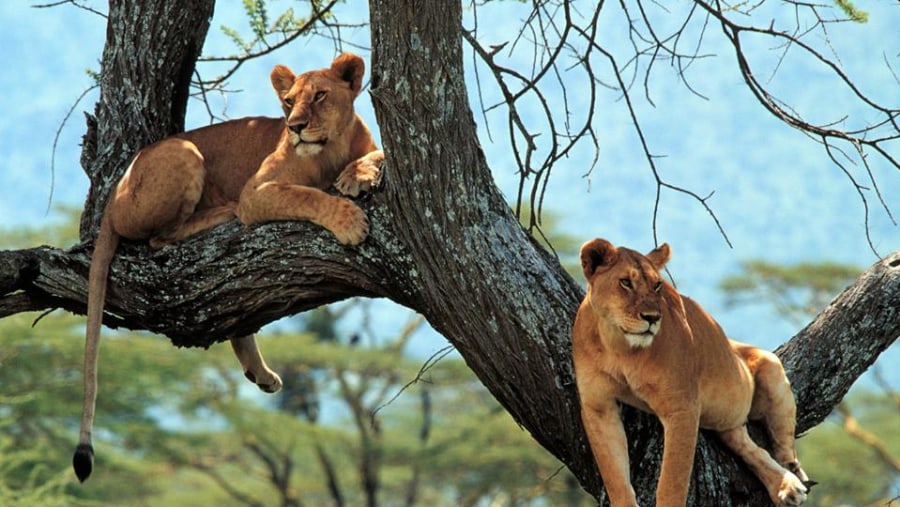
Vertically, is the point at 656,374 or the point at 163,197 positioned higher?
the point at 163,197

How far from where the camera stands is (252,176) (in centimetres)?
607

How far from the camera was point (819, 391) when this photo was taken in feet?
18.2

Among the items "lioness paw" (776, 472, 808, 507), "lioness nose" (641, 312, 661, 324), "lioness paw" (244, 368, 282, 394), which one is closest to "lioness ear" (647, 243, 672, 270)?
"lioness nose" (641, 312, 661, 324)

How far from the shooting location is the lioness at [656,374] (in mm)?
4844

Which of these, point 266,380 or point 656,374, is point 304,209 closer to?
point 266,380

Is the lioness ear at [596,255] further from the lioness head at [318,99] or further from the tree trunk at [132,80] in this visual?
the tree trunk at [132,80]

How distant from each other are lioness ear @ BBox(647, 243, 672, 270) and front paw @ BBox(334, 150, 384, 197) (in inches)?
42.7

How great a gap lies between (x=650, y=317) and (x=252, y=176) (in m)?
2.07

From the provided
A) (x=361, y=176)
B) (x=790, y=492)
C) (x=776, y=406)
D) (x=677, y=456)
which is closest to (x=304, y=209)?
(x=361, y=176)

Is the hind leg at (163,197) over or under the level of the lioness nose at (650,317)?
over

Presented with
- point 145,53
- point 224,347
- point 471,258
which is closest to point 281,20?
point 145,53

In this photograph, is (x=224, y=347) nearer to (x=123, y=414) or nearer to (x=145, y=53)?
(x=123, y=414)

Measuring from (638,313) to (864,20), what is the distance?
2.19m

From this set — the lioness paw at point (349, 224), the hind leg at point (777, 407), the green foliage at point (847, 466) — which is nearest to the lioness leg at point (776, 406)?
the hind leg at point (777, 407)
